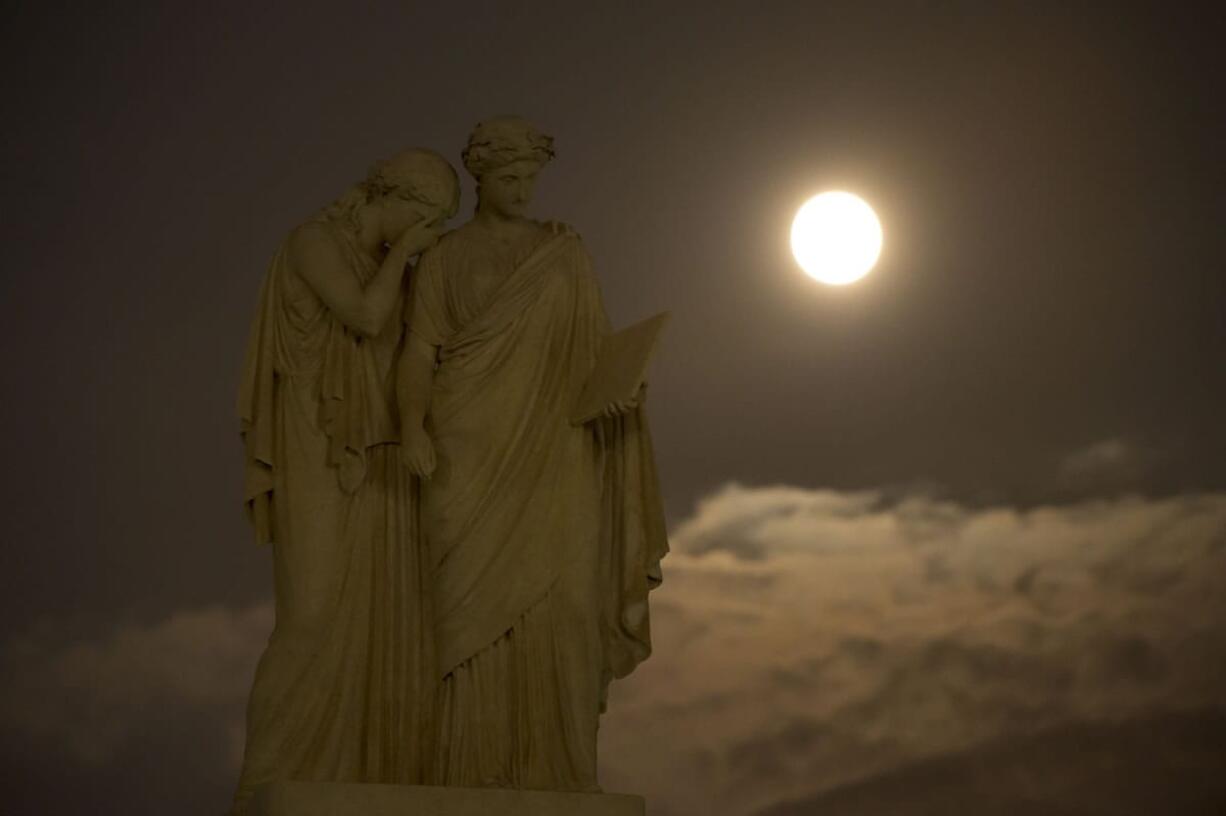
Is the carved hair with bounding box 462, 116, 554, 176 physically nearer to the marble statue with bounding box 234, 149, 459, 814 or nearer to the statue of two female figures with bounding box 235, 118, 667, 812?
the statue of two female figures with bounding box 235, 118, 667, 812

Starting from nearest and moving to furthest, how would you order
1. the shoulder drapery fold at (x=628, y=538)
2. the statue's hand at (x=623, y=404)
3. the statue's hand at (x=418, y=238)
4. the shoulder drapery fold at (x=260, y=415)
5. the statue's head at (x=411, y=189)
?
the statue's hand at (x=623, y=404) → the shoulder drapery fold at (x=260, y=415) → the shoulder drapery fold at (x=628, y=538) → the statue's hand at (x=418, y=238) → the statue's head at (x=411, y=189)

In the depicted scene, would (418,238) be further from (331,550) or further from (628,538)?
(628,538)

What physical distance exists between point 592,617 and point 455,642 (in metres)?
0.58

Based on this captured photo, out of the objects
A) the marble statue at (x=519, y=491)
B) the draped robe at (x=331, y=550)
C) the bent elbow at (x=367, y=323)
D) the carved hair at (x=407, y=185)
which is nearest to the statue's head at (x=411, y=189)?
the carved hair at (x=407, y=185)

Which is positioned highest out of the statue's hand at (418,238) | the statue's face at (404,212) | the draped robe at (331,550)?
the statue's face at (404,212)

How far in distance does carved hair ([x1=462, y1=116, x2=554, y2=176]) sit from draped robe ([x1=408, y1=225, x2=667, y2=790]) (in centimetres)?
32

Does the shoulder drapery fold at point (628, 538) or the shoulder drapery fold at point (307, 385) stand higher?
the shoulder drapery fold at point (307, 385)

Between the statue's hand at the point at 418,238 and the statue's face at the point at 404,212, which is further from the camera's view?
the statue's face at the point at 404,212

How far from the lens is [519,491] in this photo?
862cm

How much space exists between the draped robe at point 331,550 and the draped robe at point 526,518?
21 centimetres

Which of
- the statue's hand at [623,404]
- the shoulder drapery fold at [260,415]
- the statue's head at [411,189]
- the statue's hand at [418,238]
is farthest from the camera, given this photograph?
the statue's head at [411,189]

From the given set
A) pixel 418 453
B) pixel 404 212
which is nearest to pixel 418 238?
pixel 404 212

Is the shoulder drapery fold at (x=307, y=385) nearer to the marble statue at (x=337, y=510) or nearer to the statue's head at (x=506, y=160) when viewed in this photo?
the marble statue at (x=337, y=510)

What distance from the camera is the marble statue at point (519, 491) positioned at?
840 cm
